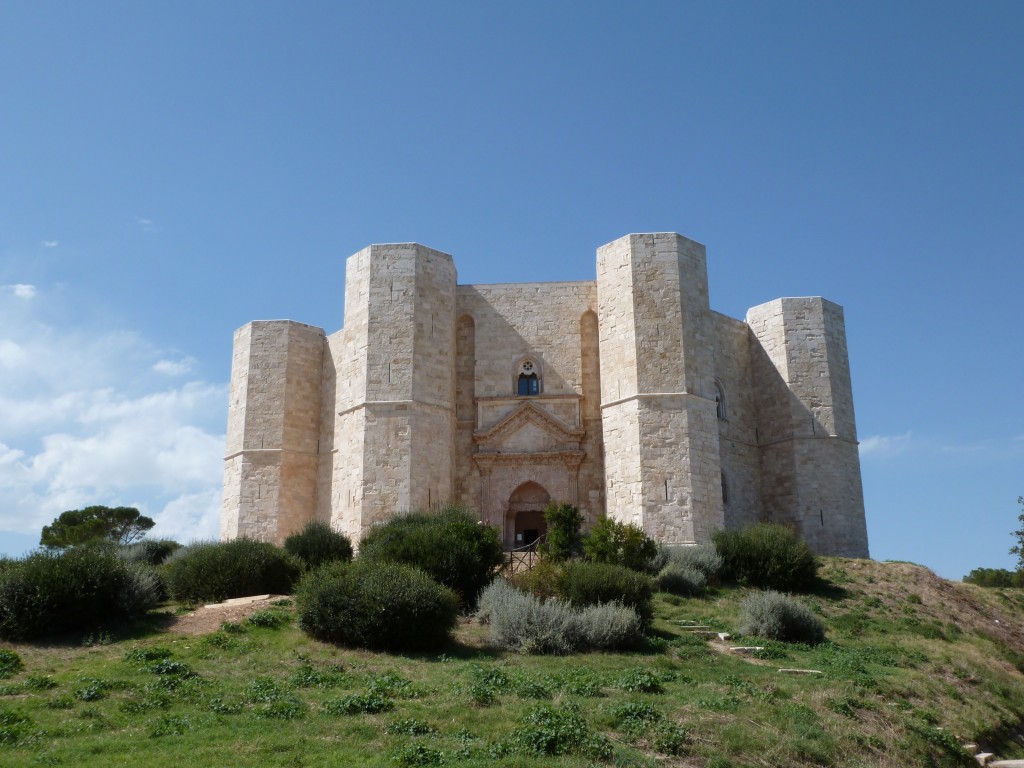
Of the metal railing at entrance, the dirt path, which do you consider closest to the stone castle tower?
the metal railing at entrance

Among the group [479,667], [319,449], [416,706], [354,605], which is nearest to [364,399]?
[319,449]

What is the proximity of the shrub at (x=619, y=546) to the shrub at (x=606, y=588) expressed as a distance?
3.02 metres

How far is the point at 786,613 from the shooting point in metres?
13.9

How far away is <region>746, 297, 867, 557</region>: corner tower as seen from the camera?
933 inches

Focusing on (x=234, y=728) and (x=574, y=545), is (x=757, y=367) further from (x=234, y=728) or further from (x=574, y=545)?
(x=234, y=728)

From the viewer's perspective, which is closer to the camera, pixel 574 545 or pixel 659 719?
pixel 659 719

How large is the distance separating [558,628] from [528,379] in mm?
13060

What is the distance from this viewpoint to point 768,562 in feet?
58.9

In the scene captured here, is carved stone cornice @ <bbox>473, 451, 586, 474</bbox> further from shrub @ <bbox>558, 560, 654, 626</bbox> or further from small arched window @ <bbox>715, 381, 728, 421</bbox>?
shrub @ <bbox>558, 560, 654, 626</bbox>

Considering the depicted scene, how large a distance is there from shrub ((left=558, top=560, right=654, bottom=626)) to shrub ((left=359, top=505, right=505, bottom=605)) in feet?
5.06

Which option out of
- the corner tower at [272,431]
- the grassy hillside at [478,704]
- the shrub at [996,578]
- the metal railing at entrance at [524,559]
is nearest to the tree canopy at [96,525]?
the corner tower at [272,431]

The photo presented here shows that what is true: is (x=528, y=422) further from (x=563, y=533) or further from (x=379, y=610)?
(x=379, y=610)

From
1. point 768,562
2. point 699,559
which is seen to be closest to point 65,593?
point 699,559

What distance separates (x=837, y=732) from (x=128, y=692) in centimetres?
706
